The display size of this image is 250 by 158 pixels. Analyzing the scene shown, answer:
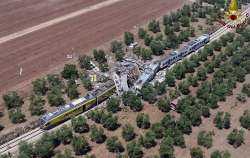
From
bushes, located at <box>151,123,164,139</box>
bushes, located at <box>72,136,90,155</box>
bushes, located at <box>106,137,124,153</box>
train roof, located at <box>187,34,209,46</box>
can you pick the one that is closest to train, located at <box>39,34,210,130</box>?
train roof, located at <box>187,34,209,46</box>

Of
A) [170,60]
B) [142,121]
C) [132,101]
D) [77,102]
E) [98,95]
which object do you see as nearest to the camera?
[142,121]

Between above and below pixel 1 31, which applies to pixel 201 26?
below

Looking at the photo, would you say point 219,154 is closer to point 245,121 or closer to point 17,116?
point 245,121

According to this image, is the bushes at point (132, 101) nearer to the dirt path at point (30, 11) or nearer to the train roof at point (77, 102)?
the train roof at point (77, 102)

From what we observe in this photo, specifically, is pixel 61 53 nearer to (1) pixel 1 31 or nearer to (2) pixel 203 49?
(1) pixel 1 31

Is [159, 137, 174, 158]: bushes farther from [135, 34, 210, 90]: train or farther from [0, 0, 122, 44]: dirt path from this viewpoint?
[0, 0, 122, 44]: dirt path

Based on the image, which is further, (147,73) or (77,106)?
(147,73)

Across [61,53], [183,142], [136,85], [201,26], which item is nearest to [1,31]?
[61,53]

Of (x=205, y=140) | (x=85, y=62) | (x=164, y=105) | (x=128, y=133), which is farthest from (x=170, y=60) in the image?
(x=128, y=133)

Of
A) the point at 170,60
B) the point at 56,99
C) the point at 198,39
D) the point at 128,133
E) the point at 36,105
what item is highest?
the point at 56,99
